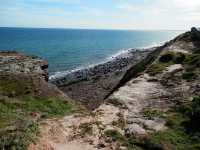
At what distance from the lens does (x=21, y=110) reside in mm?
27562

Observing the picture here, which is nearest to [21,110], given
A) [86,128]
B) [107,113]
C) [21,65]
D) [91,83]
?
[86,128]

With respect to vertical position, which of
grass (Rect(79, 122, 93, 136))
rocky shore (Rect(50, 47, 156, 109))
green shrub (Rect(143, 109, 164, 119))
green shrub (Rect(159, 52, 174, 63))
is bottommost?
rocky shore (Rect(50, 47, 156, 109))

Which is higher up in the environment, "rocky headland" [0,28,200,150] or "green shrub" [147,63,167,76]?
"green shrub" [147,63,167,76]

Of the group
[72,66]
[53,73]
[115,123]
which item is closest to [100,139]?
[115,123]

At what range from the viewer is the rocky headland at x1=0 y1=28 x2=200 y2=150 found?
21298mm

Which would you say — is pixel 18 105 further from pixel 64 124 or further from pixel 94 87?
pixel 94 87

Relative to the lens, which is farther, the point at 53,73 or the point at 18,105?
the point at 53,73

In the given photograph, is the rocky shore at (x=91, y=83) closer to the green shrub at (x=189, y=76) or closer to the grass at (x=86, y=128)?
the green shrub at (x=189, y=76)

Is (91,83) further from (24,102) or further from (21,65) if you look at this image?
(24,102)

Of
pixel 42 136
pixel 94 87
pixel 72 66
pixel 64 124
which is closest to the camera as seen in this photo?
pixel 42 136

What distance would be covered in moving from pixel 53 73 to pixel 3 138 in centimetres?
6772

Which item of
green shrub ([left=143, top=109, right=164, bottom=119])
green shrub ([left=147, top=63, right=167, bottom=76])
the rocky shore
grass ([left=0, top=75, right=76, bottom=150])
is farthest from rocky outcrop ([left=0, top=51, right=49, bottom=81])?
green shrub ([left=143, top=109, right=164, bottom=119])

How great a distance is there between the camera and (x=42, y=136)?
827 inches

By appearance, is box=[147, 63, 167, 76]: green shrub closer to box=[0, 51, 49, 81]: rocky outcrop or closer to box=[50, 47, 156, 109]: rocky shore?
box=[50, 47, 156, 109]: rocky shore
